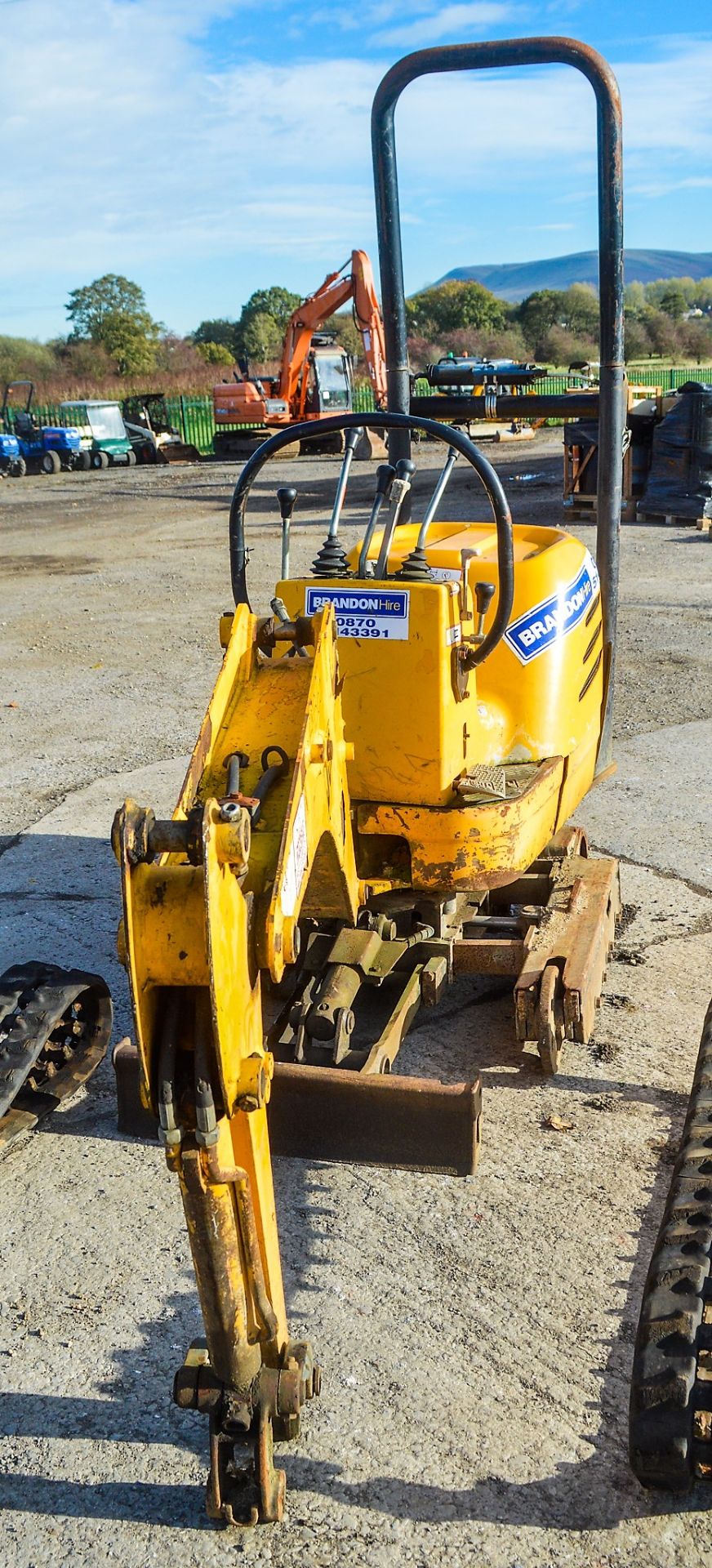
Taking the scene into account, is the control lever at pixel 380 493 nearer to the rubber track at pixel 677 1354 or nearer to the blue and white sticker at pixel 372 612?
the blue and white sticker at pixel 372 612

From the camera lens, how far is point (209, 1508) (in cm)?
252

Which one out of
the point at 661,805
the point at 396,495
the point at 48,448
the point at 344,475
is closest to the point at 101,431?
the point at 48,448

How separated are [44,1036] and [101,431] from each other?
1069 inches

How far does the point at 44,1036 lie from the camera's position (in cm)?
397

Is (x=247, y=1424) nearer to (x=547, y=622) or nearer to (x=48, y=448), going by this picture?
(x=547, y=622)

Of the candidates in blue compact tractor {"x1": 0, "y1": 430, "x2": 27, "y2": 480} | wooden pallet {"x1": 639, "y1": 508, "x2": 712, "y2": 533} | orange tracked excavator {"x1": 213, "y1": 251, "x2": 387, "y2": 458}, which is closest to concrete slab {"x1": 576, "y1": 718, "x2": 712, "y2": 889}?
wooden pallet {"x1": 639, "y1": 508, "x2": 712, "y2": 533}

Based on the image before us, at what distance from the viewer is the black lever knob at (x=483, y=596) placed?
12.5ft

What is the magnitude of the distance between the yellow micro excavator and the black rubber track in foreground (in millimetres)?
351

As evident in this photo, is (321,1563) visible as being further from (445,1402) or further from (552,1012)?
(552,1012)

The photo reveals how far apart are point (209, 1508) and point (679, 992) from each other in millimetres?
2609

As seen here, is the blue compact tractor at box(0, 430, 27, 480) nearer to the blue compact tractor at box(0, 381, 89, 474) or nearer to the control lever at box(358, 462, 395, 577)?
the blue compact tractor at box(0, 381, 89, 474)

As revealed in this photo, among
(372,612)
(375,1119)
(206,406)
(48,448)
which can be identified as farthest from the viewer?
(206,406)

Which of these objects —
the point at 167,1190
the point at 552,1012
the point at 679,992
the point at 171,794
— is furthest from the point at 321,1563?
the point at 171,794

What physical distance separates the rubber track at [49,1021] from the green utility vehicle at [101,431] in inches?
1047
